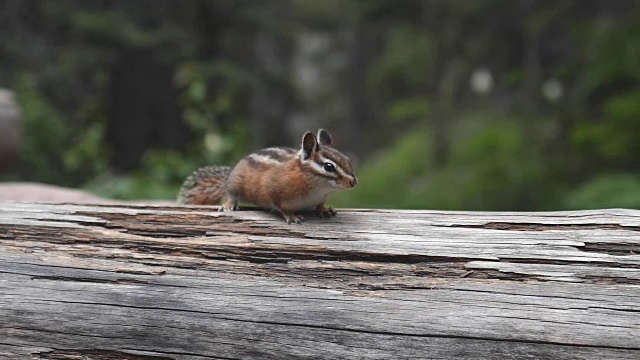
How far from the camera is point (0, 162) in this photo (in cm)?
620

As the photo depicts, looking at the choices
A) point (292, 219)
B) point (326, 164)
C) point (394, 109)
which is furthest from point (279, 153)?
point (394, 109)

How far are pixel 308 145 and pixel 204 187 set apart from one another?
92 cm

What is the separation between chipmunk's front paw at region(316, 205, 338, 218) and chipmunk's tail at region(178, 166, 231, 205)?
2.49ft

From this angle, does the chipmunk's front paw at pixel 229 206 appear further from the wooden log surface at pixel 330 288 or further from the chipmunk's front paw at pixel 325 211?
the chipmunk's front paw at pixel 325 211

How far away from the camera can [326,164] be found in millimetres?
2771

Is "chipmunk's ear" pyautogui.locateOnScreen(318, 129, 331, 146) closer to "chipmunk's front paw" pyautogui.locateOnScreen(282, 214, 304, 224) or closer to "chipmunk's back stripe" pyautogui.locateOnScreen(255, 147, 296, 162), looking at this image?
"chipmunk's back stripe" pyautogui.locateOnScreen(255, 147, 296, 162)

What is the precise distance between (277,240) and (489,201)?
423cm

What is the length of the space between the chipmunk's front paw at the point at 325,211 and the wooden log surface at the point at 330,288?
13cm

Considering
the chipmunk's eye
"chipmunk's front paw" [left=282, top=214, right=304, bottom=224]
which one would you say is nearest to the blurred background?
the chipmunk's eye

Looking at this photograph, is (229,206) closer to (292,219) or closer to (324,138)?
(292,219)

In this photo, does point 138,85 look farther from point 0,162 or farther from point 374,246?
point 374,246

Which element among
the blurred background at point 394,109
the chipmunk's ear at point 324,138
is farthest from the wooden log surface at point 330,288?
the blurred background at point 394,109

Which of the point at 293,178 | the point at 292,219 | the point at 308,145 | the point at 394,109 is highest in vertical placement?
the point at 394,109

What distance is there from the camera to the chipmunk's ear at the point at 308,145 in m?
2.77
